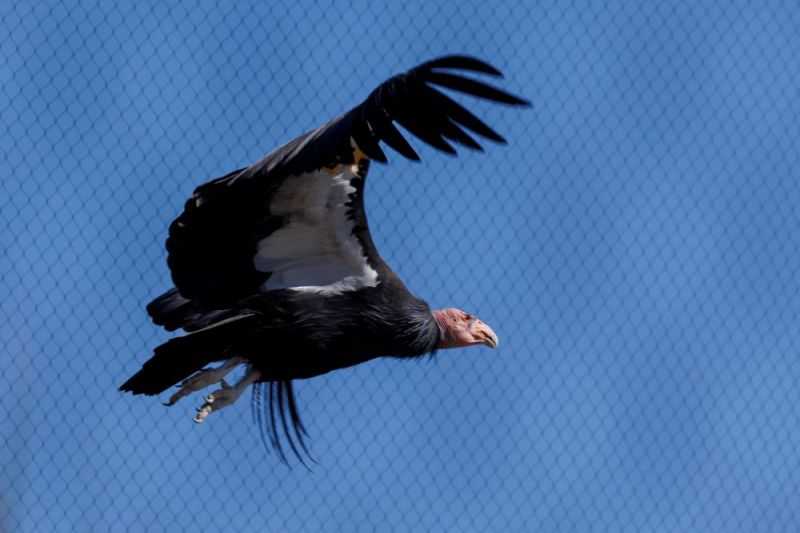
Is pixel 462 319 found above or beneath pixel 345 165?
beneath

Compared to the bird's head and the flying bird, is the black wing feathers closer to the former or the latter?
the flying bird

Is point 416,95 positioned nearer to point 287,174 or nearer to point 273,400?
point 287,174

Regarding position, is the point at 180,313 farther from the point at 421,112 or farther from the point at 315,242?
the point at 421,112

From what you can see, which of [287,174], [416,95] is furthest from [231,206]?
[416,95]

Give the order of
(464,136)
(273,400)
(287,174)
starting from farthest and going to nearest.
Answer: (273,400) → (287,174) → (464,136)

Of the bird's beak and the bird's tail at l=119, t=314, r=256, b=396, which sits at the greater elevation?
the bird's tail at l=119, t=314, r=256, b=396

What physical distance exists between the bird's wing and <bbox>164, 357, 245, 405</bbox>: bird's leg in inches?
7.7

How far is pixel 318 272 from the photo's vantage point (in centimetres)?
865

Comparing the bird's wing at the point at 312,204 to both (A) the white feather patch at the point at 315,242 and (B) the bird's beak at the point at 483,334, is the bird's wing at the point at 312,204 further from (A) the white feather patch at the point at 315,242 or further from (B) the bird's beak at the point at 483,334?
(B) the bird's beak at the point at 483,334

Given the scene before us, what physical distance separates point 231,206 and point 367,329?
0.68 m

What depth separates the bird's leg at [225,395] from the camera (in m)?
8.52

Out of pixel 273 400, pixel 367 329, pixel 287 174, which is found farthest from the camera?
pixel 273 400

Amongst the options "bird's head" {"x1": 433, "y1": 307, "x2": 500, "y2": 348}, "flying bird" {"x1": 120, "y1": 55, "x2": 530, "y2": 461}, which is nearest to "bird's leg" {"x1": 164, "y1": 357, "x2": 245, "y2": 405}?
"flying bird" {"x1": 120, "y1": 55, "x2": 530, "y2": 461}

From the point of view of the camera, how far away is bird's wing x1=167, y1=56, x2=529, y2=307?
7.51 metres
